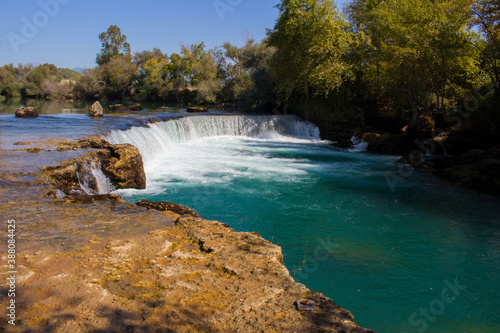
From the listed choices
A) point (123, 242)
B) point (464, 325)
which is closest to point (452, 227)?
point (464, 325)

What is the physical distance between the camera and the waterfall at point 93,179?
7.42 metres

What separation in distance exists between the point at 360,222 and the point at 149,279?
5563mm

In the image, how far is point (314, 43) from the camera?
22031mm

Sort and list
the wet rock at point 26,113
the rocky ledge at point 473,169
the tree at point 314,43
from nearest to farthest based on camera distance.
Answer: the rocky ledge at point 473,169 → the wet rock at point 26,113 → the tree at point 314,43

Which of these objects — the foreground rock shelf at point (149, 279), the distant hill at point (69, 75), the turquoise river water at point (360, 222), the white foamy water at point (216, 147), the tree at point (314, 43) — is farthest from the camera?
the distant hill at point (69, 75)

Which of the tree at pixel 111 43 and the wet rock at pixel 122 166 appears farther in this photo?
the tree at pixel 111 43

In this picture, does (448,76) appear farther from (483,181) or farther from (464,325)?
(464,325)

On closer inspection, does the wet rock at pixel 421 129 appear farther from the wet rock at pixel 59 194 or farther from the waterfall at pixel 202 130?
the wet rock at pixel 59 194

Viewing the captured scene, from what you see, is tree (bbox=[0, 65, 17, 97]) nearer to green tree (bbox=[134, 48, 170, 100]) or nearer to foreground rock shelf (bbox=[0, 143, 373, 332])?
green tree (bbox=[134, 48, 170, 100])

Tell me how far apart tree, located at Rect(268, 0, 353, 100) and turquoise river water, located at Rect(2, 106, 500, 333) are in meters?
8.41

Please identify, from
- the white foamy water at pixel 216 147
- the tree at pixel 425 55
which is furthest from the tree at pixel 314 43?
the white foamy water at pixel 216 147

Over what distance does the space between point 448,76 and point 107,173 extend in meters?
16.1

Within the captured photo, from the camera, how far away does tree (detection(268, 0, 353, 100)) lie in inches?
851

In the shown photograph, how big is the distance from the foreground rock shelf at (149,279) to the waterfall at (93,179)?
272 cm
